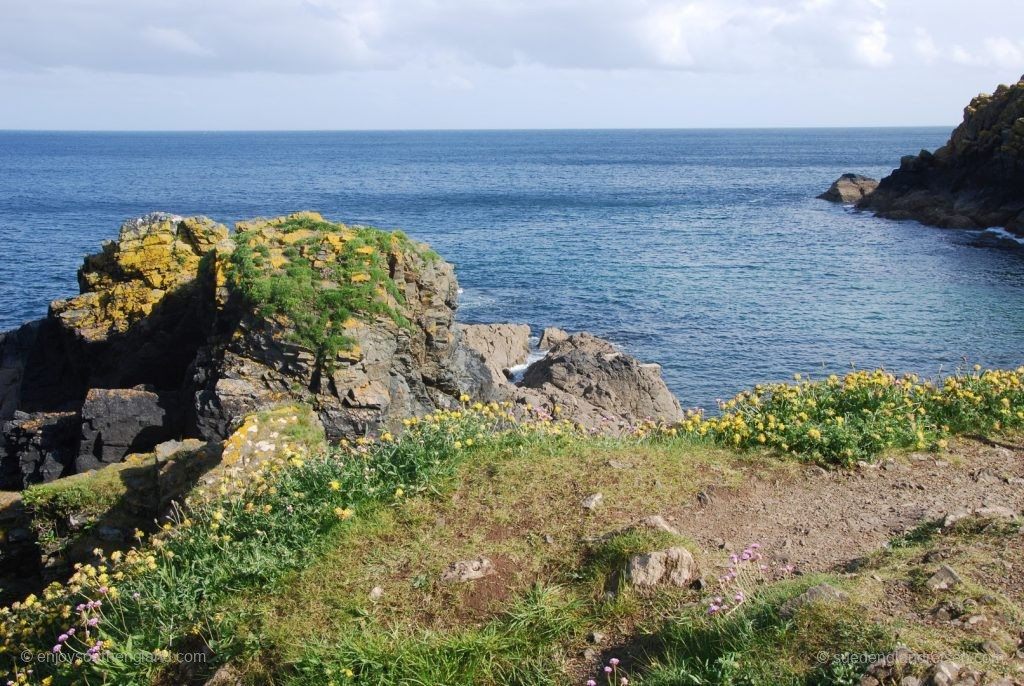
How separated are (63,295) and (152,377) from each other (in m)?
24.5

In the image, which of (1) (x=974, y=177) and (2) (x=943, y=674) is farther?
(1) (x=974, y=177)

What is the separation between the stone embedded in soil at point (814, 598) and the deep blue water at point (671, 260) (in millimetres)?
20866

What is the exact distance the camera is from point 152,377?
17594 mm

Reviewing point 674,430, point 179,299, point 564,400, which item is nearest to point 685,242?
point 564,400

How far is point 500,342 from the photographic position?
29.4m

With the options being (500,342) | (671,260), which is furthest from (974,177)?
(500,342)

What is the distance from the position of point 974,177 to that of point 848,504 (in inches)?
2395

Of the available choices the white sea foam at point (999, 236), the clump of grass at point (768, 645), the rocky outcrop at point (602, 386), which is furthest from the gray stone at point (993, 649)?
the white sea foam at point (999, 236)

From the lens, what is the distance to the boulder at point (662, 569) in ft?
20.7

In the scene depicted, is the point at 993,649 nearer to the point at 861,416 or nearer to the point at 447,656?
the point at 447,656

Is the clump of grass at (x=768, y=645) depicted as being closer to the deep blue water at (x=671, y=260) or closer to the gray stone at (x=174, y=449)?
the gray stone at (x=174, y=449)

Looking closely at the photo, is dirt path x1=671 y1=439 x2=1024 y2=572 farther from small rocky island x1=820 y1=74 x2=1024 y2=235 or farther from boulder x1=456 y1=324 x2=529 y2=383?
small rocky island x1=820 y1=74 x2=1024 y2=235

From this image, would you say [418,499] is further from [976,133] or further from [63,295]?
[976,133]

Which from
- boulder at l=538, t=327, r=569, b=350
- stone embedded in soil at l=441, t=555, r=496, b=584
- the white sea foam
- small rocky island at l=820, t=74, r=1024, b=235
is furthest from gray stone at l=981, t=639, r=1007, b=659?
small rocky island at l=820, t=74, r=1024, b=235
